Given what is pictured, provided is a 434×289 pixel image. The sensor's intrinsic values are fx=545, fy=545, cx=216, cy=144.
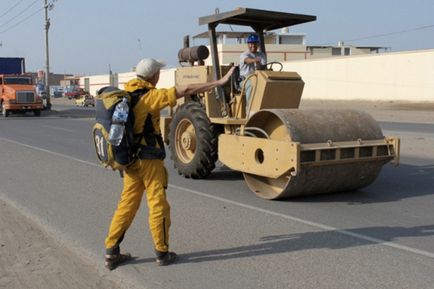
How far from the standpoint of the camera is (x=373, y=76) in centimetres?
4022

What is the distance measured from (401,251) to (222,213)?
7.89 ft

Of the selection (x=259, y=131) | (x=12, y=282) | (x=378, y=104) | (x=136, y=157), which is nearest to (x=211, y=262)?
(x=136, y=157)

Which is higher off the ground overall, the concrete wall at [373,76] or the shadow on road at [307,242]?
the concrete wall at [373,76]

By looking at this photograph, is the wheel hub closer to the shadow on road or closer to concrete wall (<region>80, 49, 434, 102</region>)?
the shadow on road

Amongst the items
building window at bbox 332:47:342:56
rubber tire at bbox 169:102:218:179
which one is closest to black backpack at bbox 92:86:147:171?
rubber tire at bbox 169:102:218:179

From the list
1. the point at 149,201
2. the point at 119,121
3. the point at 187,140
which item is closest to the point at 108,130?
the point at 119,121

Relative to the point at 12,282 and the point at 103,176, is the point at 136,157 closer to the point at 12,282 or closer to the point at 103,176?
the point at 12,282

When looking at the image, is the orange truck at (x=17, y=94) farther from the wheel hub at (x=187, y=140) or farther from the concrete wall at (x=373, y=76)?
the wheel hub at (x=187, y=140)

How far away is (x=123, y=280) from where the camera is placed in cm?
463

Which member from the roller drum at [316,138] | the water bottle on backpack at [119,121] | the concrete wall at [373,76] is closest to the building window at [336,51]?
the concrete wall at [373,76]

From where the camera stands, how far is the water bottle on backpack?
15.4ft

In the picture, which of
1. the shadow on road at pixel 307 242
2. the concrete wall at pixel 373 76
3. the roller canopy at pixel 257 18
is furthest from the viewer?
the concrete wall at pixel 373 76

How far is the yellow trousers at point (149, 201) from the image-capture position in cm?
485

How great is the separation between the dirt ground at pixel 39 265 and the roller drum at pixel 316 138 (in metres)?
3.02
